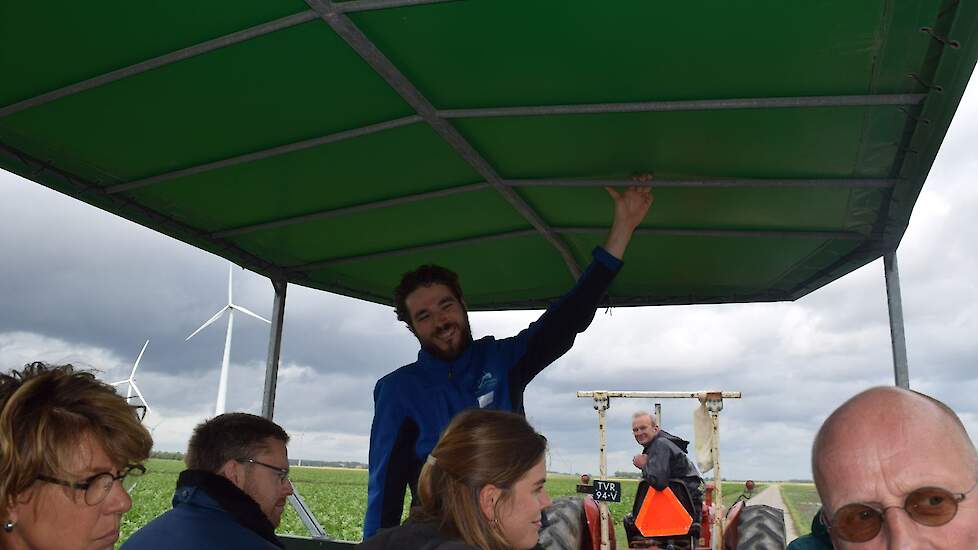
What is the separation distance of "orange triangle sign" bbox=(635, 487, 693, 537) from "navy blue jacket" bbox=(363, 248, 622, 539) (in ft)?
16.3

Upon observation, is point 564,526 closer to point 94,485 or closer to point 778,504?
point 94,485

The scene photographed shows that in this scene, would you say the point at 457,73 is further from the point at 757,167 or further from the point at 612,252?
the point at 757,167

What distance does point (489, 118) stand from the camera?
3090mm

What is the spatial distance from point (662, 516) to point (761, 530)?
0.99 metres

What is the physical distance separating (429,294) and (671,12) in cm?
150

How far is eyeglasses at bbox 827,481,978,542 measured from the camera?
4.91ft

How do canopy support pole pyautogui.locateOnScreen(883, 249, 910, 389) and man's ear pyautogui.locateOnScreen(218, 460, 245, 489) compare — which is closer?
man's ear pyautogui.locateOnScreen(218, 460, 245, 489)

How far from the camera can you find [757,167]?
3.44 m

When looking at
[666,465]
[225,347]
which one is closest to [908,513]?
[666,465]

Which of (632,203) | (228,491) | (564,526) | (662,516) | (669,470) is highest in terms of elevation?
(632,203)

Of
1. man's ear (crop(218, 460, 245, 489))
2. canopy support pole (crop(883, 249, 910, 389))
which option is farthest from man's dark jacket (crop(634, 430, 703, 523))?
man's ear (crop(218, 460, 245, 489))

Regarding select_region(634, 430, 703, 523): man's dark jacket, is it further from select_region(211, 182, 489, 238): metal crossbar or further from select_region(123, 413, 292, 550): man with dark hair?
select_region(123, 413, 292, 550): man with dark hair

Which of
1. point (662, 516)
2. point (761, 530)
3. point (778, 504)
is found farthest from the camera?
point (778, 504)

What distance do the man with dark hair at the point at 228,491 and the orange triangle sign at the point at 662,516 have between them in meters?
5.28
